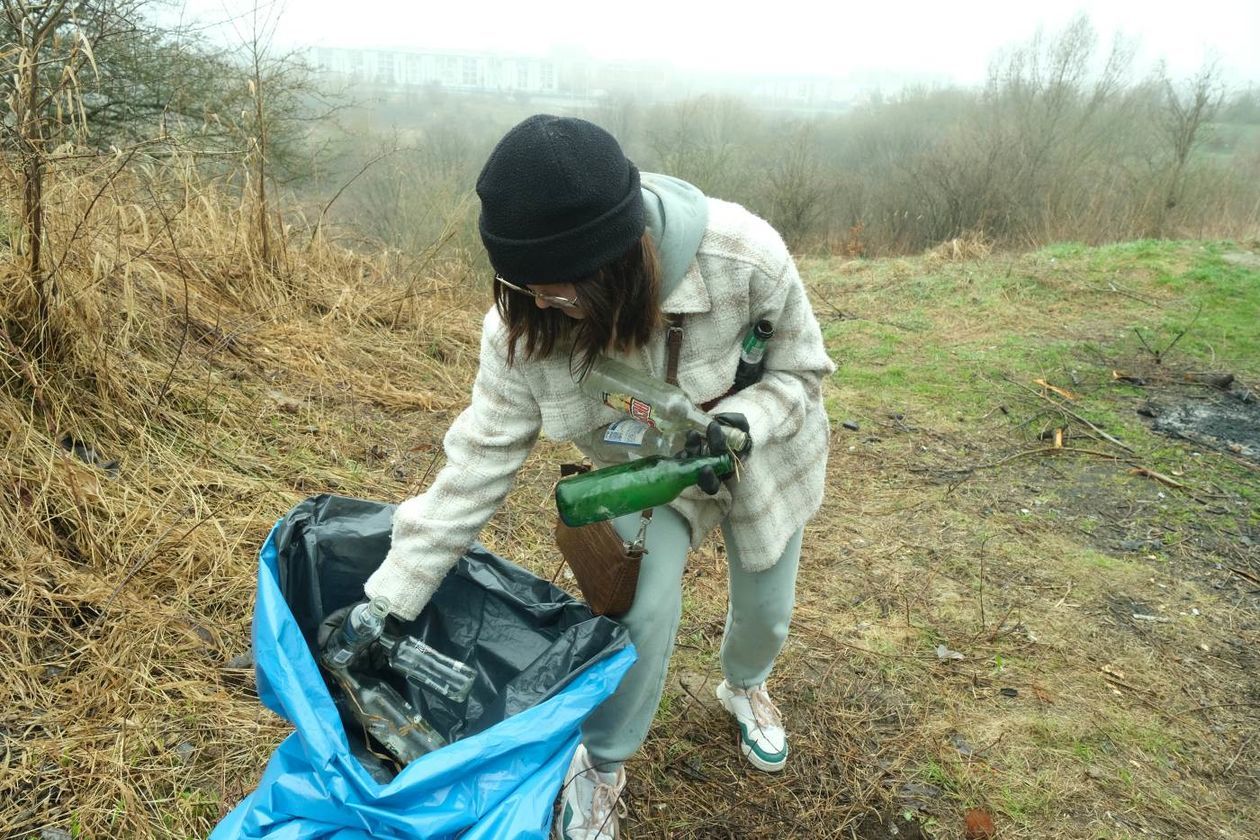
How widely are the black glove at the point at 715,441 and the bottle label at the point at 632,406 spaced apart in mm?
78

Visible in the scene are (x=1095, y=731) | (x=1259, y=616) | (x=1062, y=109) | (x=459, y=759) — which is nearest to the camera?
(x=459, y=759)

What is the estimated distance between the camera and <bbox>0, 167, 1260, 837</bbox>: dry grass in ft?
5.77

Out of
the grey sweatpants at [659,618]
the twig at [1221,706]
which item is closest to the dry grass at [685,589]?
the twig at [1221,706]

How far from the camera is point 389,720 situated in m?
1.40

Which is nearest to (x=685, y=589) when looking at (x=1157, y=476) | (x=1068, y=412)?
(x=1157, y=476)

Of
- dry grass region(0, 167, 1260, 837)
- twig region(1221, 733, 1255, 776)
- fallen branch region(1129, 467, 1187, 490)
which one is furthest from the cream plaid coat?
fallen branch region(1129, 467, 1187, 490)

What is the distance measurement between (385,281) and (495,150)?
3.70 meters

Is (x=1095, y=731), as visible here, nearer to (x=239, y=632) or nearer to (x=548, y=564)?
(x=548, y=564)

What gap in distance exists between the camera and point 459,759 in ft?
3.58

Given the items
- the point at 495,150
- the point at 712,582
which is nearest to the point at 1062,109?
the point at 712,582

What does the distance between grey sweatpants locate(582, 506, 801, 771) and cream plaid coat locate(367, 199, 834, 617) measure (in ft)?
0.25

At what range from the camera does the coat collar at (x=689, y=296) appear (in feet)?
4.37

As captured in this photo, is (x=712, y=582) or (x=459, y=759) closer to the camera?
(x=459, y=759)

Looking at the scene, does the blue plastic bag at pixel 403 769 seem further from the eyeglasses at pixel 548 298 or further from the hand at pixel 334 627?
the eyeglasses at pixel 548 298
